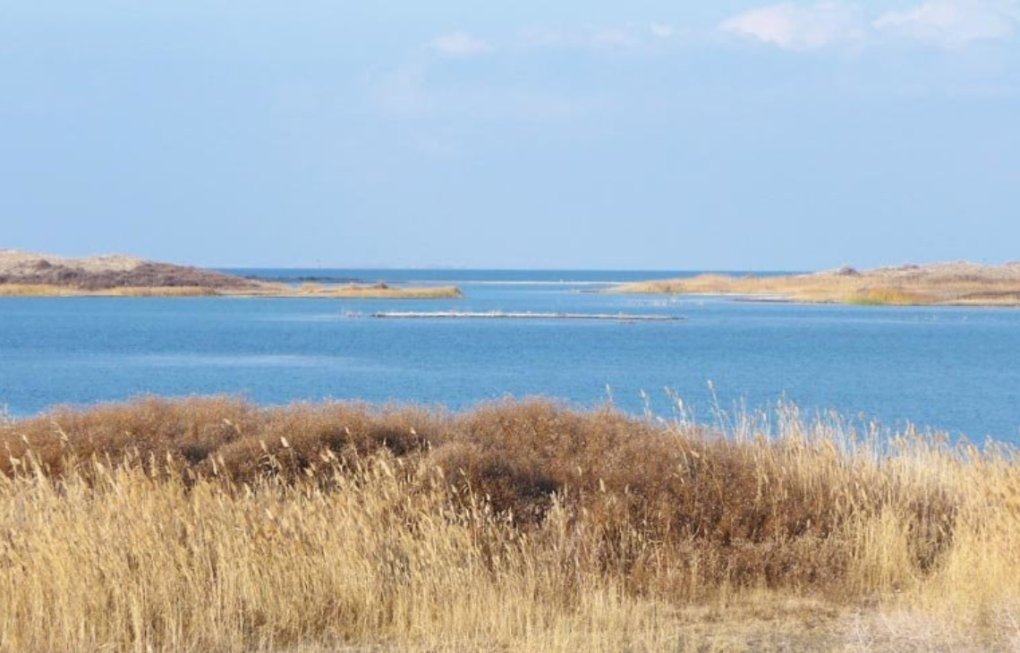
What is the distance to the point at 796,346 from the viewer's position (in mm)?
68250

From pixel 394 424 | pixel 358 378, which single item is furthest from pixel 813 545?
pixel 358 378

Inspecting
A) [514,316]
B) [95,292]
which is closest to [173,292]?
[95,292]

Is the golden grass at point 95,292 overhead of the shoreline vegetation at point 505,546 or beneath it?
beneath

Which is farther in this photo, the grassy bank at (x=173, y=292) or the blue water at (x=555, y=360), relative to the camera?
the grassy bank at (x=173, y=292)

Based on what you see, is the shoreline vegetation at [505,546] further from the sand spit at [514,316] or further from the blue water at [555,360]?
the sand spit at [514,316]

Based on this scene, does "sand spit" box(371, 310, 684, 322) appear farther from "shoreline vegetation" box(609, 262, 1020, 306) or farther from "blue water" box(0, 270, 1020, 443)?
"shoreline vegetation" box(609, 262, 1020, 306)

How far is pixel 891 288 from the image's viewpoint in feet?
404

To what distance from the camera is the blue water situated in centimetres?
4022

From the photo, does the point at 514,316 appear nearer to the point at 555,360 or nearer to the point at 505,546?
the point at 555,360

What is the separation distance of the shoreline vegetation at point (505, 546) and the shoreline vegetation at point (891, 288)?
352 ft

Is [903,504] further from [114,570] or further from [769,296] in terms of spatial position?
[769,296]

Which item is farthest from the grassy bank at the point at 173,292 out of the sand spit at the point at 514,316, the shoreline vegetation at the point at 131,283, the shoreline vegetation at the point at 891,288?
the sand spit at the point at 514,316

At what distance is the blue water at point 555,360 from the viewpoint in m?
40.2

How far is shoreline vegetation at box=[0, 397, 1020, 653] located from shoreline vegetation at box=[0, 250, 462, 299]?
126 m
